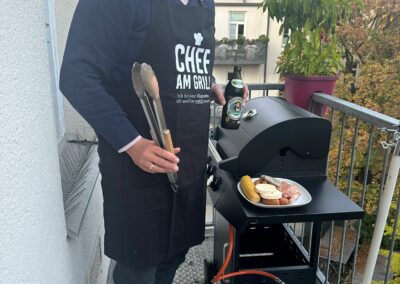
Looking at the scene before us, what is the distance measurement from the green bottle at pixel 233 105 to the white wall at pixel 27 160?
790mm

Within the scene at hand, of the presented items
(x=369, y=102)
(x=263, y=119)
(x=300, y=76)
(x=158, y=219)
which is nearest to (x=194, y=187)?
(x=158, y=219)

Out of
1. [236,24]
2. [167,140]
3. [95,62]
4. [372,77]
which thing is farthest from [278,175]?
[236,24]

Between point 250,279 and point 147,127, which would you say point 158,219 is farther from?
point 250,279

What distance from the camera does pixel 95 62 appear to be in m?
1.06

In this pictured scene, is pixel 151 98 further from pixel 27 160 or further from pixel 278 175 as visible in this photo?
pixel 278 175

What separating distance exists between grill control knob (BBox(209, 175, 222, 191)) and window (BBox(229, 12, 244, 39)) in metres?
16.9

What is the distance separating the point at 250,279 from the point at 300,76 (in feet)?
4.70

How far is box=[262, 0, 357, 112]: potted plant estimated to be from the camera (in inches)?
98.6

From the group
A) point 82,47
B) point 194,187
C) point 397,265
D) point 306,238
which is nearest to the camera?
point 82,47

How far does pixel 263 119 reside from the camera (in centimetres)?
164

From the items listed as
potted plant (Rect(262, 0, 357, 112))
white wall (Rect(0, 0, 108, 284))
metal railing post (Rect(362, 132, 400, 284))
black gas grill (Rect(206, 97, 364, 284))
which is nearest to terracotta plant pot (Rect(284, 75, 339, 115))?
potted plant (Rect(262, 0, 357, 112))

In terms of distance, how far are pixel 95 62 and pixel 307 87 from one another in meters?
1.77

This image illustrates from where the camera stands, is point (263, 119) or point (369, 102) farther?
point (369, 102)

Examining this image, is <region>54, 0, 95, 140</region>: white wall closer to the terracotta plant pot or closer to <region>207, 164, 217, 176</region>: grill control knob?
<region>207, 164, 217, 176</region>: grill control knob
